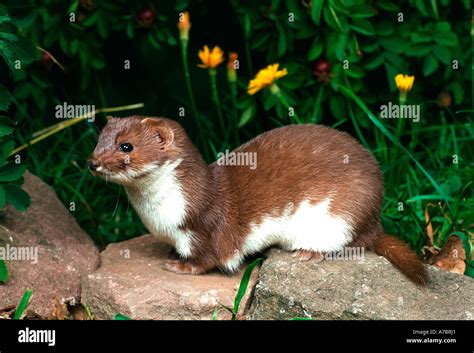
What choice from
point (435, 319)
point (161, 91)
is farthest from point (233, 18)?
point (435, 319)

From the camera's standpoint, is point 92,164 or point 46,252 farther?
point 46,252

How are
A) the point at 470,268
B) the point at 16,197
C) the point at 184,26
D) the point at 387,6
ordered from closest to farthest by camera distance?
1. the point at 16,197
2. the point at 470,268
3. the point at 184,26
4. the point at 387,6

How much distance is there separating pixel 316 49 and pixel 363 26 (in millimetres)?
385

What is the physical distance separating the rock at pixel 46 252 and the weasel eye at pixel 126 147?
971 mm

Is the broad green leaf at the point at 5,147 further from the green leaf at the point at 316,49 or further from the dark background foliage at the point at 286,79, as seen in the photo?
the green leaf at the point at 316,49

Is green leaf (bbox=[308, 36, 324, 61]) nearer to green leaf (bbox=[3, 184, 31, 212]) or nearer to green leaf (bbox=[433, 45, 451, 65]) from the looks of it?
green leaf (bbox=[433, 45, 451, 65])

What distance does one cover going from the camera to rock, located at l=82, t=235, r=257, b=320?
548cm

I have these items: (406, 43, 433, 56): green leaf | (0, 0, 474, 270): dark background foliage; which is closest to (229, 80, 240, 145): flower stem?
(0, 0, 474, 270): dark background foliage

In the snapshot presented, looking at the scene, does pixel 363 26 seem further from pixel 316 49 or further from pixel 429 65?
pixel 429 65

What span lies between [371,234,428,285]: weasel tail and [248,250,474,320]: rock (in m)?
0.05

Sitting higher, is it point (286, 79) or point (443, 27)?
point (443, 27)

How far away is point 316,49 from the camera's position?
689cm

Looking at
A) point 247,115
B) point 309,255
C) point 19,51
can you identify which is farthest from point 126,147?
point 247,115

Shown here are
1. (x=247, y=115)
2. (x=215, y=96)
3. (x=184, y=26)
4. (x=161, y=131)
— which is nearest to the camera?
(x=161, y=131)
